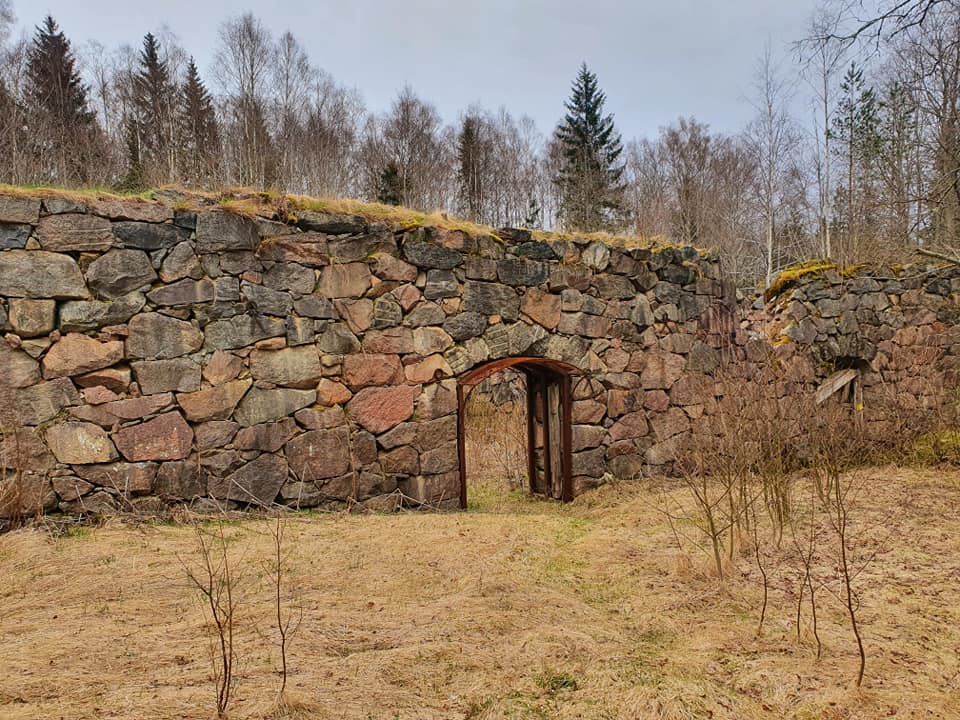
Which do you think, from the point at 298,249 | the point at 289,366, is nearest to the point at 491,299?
the point at 298,249

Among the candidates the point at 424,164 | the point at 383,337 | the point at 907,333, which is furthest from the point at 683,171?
the point at 383,337

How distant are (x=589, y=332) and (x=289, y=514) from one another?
→ 3652 millimetres

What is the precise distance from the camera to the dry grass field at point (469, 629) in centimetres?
250

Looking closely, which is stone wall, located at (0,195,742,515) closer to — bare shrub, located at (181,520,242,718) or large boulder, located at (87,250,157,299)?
large boulder, located at (87,250,157,299)

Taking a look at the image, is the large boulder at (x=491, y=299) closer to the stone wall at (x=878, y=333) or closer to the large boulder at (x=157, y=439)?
the large boulder at (x=157, y=439)

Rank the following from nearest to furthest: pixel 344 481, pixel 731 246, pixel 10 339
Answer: pixel 10 339, pixel 344 481, pixel 731 246

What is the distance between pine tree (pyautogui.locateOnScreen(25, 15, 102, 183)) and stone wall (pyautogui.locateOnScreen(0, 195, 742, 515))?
11086mm

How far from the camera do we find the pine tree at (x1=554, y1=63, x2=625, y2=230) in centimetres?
2072

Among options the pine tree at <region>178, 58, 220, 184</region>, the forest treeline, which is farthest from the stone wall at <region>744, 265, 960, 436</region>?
the pine tree at <region>178, 58, 220, 184</region>

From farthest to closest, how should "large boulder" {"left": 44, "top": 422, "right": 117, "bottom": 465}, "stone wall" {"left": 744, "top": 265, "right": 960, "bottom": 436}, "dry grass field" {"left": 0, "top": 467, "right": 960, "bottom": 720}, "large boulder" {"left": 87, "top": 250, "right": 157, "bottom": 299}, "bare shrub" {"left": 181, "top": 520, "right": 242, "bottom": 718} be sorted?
"stone wall" {"left": 744, "top": 265, "right": 960, "bottom": 436} → "large boulder" {"left": 87, "top": 250, "right": 157, "bottom": 299} → "large boulder" {"left": 44, "top": 422, "right": 117, "bottom": 465} → "dry grass field" {"left": 0, "top": 467, "right": 960, "bottom": 720} → "bare shrub" {"left": 181, "top": 520, "right": 242, "bottom": 718}

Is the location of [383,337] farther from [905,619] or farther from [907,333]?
[907,333]

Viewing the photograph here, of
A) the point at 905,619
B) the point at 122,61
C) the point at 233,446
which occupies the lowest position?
the point at 905,619

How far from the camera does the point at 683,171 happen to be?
22531 mm

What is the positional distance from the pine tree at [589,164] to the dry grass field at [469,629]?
53.7ft
